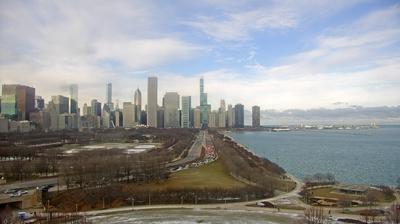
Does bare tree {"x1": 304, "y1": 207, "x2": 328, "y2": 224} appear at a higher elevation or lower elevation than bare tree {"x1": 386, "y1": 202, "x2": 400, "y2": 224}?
lower

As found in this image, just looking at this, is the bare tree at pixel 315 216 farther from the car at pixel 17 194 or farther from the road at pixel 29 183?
the road at pixel 29 183

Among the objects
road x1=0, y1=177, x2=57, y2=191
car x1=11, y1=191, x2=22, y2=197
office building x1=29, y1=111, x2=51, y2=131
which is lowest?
road x1=0, y1=177, x2=57, y2=191

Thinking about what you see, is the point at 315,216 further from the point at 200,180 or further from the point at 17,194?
the point at 17,194

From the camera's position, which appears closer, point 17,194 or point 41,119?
point 17,194

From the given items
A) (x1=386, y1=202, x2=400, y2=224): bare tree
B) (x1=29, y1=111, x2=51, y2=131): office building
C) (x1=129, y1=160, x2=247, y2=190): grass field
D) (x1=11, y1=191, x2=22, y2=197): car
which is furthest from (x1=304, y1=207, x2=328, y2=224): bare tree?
(x1=29, y1=111, x2=51, y2=131): office building

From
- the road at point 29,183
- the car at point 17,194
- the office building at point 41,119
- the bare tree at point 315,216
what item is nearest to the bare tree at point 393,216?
the bare tree at point 315,216

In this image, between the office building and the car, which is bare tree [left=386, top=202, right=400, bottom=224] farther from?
the office building

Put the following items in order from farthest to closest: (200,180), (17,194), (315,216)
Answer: (200,180), (17,194), (315,216)

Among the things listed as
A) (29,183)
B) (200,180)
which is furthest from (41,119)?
(200,180)

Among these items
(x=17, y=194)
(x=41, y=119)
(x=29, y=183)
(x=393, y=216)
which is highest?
(x=41, y=119)
